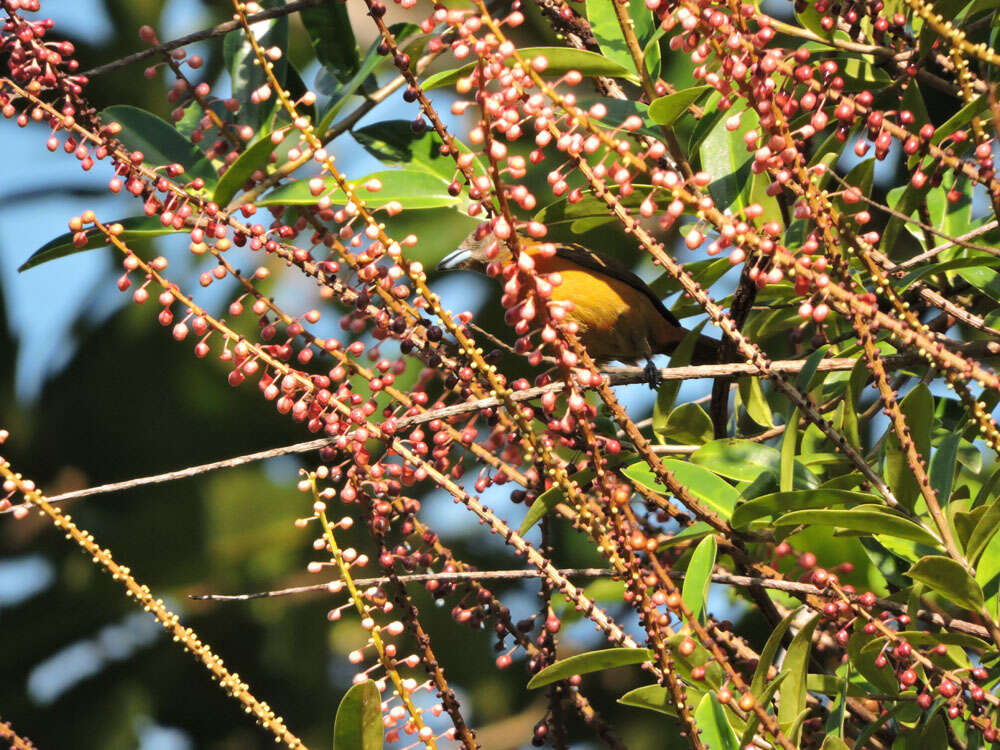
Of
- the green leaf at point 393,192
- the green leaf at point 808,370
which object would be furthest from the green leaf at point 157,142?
the green leaf at point 808,370

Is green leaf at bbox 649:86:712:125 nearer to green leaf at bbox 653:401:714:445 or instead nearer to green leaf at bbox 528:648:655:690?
green leaf at bbox 653:401:714:445

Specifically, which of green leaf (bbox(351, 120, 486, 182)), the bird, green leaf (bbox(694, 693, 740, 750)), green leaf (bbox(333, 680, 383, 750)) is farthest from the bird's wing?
green leaf (bbox(333, 680, 383, 750))

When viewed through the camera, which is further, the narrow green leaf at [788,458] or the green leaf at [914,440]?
the narrow green leaf at [788,458]

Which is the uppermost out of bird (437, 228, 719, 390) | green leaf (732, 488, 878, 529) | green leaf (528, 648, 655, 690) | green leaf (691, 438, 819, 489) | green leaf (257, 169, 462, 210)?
green leaf (257, 169, 462, 210)

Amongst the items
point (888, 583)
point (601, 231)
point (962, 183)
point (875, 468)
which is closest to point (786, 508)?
point (875, 468)

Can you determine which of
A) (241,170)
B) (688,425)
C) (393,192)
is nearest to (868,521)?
(688,425)

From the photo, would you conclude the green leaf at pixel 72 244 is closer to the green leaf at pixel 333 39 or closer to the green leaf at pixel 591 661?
the green leaf at pixel 333 39

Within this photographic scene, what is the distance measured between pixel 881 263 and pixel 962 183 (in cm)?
46

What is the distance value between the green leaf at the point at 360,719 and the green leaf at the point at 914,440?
0.95m

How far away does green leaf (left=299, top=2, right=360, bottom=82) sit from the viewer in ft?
8.76

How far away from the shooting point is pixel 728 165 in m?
2.49

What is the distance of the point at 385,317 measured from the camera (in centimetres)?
197

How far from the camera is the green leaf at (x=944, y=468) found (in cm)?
191

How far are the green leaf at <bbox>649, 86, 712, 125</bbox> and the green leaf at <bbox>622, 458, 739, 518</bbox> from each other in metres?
0.65
